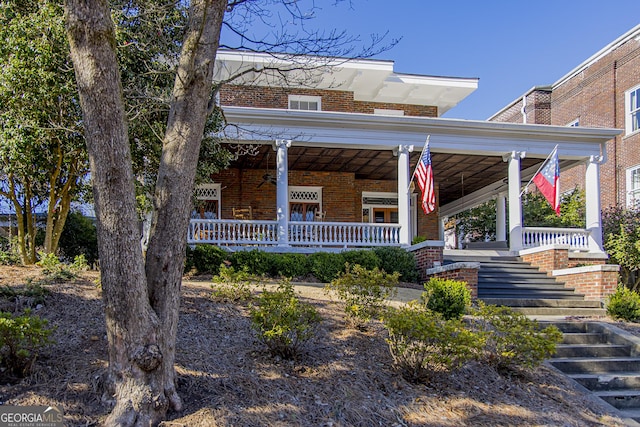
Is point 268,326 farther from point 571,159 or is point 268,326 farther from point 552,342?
point 571,159

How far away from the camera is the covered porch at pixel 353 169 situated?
1273 cm

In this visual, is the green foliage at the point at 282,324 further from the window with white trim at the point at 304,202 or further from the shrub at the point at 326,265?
the window with white trim at the point at 304,202

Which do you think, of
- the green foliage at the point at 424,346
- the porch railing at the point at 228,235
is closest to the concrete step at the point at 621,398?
the green foliage at the point at 424,346

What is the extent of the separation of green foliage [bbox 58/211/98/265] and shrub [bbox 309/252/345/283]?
492 centimetres

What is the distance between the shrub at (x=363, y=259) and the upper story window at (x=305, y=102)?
7.41m

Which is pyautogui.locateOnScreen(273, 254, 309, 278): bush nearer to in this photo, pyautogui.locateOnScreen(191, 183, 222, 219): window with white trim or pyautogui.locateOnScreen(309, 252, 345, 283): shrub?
pyautogui.locateOnScreen(309, 252, 345, 283): shrub

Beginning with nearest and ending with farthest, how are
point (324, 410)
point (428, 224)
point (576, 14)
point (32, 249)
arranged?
point (324, 410), point (32, 249), point (576, 14), point (428, 224)

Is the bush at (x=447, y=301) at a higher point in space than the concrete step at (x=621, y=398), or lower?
higher

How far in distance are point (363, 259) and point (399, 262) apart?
0.97m

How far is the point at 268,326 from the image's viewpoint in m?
5.37

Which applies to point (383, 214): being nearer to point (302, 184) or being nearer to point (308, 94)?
point (302, 184)

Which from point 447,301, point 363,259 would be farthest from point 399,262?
point 447,301

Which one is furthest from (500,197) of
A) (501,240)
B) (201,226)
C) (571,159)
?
(201,226)

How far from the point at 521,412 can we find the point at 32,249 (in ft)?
26.5
